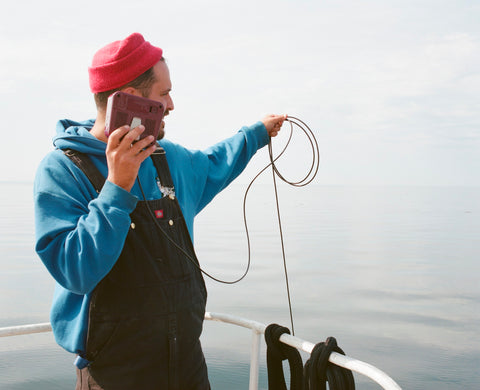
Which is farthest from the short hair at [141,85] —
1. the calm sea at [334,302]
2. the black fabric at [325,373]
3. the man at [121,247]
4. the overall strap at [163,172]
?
the calm sea at [334,302]

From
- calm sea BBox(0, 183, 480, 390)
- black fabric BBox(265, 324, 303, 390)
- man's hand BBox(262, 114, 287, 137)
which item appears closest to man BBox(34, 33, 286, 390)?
black fabric BBox(265, 324, 303, 390)

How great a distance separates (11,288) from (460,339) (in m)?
14.5

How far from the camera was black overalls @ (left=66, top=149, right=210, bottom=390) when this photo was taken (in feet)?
5.23

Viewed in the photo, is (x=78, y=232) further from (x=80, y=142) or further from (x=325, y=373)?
(x=325, y=373)

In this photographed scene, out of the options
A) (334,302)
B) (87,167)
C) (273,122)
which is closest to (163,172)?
(87,167)

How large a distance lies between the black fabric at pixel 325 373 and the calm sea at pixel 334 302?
7.21 meters

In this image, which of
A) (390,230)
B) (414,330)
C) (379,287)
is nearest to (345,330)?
(414,330)

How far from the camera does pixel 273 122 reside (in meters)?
2.39

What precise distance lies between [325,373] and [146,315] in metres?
0.71

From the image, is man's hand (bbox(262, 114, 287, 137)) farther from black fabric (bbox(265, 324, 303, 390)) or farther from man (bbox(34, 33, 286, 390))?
black fabric (bbox(265, 324, 303, 390))

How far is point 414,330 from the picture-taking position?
40.6 feet

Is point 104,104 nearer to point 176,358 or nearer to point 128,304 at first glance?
point 128,304

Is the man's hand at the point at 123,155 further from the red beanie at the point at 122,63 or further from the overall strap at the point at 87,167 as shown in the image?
the red beanie at the point at 122,63

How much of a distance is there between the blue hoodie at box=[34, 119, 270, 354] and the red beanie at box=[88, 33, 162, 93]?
0.20 m
